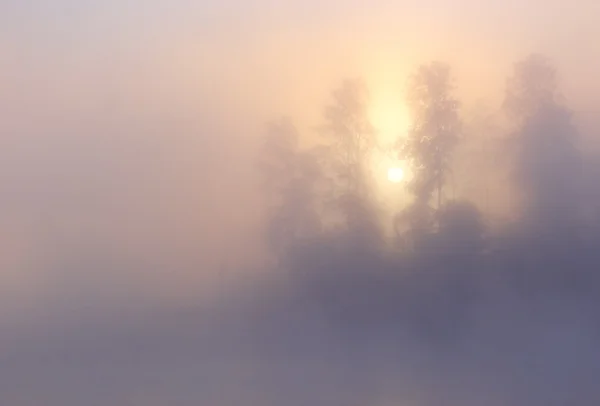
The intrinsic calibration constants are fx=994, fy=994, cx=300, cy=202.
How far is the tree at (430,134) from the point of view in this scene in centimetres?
523

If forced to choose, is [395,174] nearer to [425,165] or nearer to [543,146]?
[425,165]

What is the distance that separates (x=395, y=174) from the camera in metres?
5.27

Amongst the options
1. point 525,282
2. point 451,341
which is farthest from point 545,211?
point 451,341

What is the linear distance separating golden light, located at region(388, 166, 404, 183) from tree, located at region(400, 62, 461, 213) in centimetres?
7

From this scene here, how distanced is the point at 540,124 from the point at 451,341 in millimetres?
1237

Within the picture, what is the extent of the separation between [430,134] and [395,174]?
0.28m

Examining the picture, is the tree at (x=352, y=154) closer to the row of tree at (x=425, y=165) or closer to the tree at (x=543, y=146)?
the row of tree at (x=425, y=165)

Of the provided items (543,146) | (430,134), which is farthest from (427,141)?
(543,146)

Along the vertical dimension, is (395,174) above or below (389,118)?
below

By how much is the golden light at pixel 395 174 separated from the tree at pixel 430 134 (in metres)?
0.07

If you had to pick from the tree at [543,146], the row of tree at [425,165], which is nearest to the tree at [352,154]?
the row of tree at [425,165]

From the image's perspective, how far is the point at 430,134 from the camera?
17.2ft

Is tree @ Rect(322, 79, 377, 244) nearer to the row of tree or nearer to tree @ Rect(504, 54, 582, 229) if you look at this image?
the row of tree

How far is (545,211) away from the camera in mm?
5312
